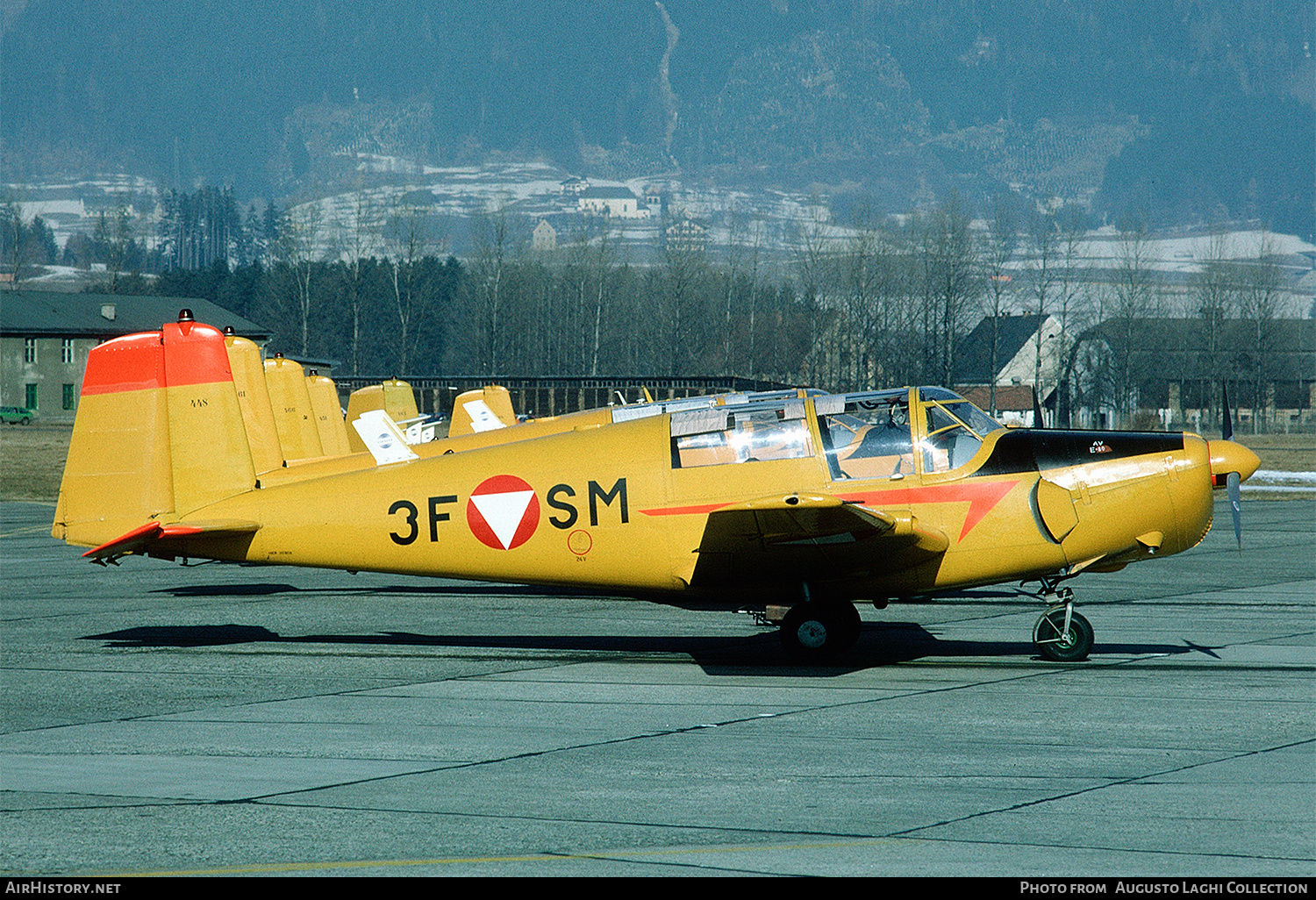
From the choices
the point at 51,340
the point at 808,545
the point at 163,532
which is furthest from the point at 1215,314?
the point at 163,532

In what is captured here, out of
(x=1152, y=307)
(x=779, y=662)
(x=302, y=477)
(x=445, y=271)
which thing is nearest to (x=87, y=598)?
(x=302, y=477)

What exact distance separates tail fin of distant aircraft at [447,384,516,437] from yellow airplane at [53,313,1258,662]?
9005mm

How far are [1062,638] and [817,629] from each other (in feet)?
7.29

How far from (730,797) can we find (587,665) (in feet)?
14.7

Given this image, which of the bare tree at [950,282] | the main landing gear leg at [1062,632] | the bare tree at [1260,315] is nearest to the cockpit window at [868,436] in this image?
the main landing gear leg at [1062,632]

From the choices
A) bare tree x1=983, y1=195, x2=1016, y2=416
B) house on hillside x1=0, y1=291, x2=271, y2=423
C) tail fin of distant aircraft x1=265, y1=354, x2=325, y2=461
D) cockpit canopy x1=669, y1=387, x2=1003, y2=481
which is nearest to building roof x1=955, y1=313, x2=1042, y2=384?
bare tree x1=983, y1=195, x2=1016, y2=416

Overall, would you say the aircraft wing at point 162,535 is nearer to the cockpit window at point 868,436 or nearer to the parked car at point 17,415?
the cockpit window at point 868,436

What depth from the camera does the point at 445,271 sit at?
128125mm

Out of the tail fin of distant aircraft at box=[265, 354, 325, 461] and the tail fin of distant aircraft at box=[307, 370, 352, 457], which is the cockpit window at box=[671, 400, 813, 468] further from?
the tail fin of distant aircraft at box=[307, 370, 352, 457]

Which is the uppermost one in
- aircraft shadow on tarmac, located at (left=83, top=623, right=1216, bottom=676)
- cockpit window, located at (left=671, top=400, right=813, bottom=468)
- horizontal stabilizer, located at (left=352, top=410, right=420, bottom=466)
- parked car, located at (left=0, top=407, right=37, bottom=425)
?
cockpit window, located at (left=671, top=400, right=813, bottom=468)

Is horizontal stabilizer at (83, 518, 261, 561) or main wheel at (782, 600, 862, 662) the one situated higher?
horizontal stabilizer at (83, 518, 261, 561)

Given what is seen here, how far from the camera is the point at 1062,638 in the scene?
11.5 meters

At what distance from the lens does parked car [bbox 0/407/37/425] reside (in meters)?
72.1

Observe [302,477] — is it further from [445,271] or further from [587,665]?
[445,271]
